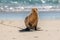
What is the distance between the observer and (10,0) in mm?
28250

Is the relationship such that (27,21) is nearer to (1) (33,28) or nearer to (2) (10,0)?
(1) (33,28)

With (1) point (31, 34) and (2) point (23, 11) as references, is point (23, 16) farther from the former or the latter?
(1) point (31, 34)

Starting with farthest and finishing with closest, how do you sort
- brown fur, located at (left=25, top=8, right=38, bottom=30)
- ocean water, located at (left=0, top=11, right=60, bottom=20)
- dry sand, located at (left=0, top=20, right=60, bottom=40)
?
ocean water, located at (left=0, top=11, right=60, bottom=20), brown fur, located at (left=25, top=8, right=38, bottom=30), dry sand, located at (left=0, top=20, right=60, bottom=40)

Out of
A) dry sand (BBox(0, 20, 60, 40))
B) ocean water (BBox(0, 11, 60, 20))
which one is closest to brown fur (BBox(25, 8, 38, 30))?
dry sand (BBox(0, 20, 60, 40))

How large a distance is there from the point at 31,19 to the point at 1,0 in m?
21.6

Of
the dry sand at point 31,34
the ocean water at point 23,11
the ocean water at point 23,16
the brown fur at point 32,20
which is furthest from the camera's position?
the ocean water at point 23,11

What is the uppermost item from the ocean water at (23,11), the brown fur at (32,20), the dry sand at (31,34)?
the brown fur at (32,20)

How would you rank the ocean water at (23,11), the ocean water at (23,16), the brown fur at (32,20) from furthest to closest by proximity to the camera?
the ocean water at (23,11) < the ocean water at (23,16) < the brown fur at (32,20)

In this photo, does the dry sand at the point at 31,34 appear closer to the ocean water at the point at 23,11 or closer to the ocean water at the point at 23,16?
the ocean water at the point at 23,16

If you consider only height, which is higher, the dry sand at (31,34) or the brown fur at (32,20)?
the brown fur at (32,20)

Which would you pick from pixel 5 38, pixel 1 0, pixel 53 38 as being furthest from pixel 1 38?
pixel 1 0

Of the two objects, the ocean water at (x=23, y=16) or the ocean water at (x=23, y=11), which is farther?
the ocean water at (x=23, y=11)

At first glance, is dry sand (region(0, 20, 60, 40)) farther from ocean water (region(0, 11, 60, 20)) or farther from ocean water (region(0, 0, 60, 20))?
ocean water (region(0, 0, 60, 20))

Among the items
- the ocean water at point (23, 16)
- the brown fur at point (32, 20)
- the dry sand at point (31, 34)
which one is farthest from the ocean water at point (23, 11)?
the brown fur at point (32, 20)
